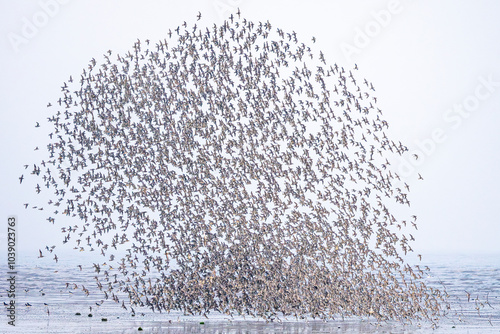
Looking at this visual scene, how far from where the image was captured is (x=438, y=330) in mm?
25562

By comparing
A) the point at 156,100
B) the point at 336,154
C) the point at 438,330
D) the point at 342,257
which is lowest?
the point at 438,330

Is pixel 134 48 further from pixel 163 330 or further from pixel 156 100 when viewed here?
pixel 163 330

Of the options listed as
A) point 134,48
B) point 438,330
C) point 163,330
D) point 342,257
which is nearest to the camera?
point 163,330

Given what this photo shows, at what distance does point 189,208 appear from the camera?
2750 centimetres

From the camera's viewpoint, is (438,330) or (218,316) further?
(218,316)

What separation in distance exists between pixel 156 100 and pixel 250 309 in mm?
9099

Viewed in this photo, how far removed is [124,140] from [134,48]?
12.8ft

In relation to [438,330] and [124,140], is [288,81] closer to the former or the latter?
[124,140]

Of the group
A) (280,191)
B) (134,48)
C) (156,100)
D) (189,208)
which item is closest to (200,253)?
(189,208)

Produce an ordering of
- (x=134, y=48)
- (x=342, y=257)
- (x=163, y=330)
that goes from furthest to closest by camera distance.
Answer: (x=134, y=48) < (x=342, y=257) < (x=163, y=330)

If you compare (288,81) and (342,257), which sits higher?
(288,81)

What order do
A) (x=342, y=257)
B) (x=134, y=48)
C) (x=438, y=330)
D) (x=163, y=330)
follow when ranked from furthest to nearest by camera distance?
(x=134, y=48), (x=342, y=257), (x=438, y=330), (x=163, y=330)

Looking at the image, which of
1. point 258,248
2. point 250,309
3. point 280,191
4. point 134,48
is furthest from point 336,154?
point 134,48

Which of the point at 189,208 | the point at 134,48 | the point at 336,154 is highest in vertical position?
the point at 134,48
